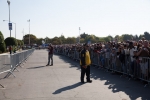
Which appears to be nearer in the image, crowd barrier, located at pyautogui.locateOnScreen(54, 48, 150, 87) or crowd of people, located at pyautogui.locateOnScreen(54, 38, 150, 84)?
crowd barrier, located at pyautogui.locateOnScreen(54, 48, 150, 87)

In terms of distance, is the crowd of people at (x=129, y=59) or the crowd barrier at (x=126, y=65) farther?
the crowd of people at (x=129, y=59)

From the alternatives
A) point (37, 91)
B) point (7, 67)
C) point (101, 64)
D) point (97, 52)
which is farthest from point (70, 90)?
point (97, 52)

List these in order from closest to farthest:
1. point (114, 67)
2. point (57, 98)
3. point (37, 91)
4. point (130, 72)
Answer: point (57, 98) < point (37, 91) < point (130, 72) < point (114, 67)

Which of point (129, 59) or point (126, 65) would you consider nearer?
point (129, 59)

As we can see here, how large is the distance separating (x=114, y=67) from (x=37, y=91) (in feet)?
21.3

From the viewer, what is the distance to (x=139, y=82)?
35.2 feet

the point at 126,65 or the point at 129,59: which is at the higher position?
the point at 129,59

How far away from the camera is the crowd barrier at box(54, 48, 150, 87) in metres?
10.2

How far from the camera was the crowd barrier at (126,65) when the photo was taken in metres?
10.2

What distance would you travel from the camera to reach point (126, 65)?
40.4 feet

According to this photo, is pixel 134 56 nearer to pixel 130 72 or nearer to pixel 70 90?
pixel 130 72

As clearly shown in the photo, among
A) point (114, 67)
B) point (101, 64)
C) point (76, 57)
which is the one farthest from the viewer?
point (76, 57)

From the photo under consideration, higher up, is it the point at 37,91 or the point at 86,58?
the point at 86,58

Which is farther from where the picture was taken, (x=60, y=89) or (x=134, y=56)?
(x=134, y=56)
